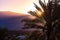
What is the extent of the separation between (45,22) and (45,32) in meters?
1.11

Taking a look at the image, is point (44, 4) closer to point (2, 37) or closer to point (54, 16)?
point (54, 16)

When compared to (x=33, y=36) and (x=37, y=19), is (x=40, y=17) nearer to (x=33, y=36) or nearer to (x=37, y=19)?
(x=37, y=19)

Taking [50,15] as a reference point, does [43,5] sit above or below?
above

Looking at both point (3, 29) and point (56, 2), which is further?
point (3, 29)

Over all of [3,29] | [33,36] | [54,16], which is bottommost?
[33,36]

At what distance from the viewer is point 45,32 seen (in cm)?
2698

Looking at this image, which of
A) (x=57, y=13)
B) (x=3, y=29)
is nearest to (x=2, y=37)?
(x=3, y=29)

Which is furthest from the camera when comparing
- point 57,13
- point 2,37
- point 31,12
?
point 2,37

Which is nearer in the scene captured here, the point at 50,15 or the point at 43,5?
the point at 50,15

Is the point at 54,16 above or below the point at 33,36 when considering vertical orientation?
above

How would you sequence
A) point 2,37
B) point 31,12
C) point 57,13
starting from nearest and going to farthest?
Result: 1. point 57,13
2. point 31,12
3. point 2,37

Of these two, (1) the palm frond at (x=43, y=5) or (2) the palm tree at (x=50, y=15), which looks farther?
(1) the palm frond at (x=43, y=5)

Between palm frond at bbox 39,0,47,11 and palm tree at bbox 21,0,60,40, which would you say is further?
palm frond at bbox 39,0,47,11

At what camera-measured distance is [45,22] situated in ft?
88.0
